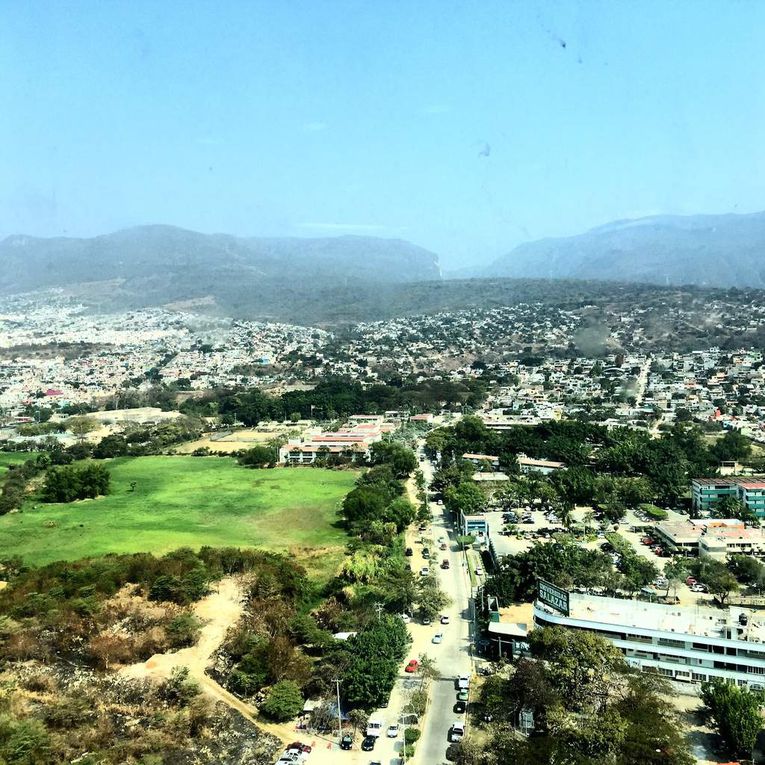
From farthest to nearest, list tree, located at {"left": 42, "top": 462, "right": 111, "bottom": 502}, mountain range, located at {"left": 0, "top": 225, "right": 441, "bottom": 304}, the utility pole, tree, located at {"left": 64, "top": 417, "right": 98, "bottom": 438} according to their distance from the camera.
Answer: mountain range, located at {"left": 0, "top": 225, "right": 441, "bottom": 304} < tree, located at {"left": 64, "top": 417, "right": 98, "bottom": 438} < tree, located at {"left": 42, "top": 462, "right": 111, "bottom": 502} < the utility pole

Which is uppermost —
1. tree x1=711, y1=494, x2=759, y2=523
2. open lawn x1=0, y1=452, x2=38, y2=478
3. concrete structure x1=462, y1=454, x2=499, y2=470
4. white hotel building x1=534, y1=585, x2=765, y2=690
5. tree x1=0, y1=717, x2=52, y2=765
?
white hotel building x1=534, y1=585, x2=765, y2=690

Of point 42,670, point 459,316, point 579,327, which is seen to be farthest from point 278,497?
point 459,316

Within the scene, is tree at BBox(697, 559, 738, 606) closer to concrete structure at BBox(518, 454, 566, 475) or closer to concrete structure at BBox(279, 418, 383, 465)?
concrete structure at BBox(518, 454, 566, 475)

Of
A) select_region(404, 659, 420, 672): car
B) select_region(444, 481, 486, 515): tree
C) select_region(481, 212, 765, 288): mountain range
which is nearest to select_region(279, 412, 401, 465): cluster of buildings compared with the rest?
select_region(444, 481, 486, 515): tree

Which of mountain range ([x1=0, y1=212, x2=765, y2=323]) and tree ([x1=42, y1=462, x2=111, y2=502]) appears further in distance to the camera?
mountain range ([x1=0, y1=212, x2=765, y2=323])

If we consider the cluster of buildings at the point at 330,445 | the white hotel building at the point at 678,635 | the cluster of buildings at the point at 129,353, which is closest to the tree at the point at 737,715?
the white hotel building at the point at 678,635

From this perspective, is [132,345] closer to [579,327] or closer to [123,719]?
[579,327]

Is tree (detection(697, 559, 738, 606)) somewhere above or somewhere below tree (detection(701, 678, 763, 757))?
below

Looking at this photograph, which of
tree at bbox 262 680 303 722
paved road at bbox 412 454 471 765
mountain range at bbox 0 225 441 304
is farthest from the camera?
mountain range at bbox 0 225 441 304
